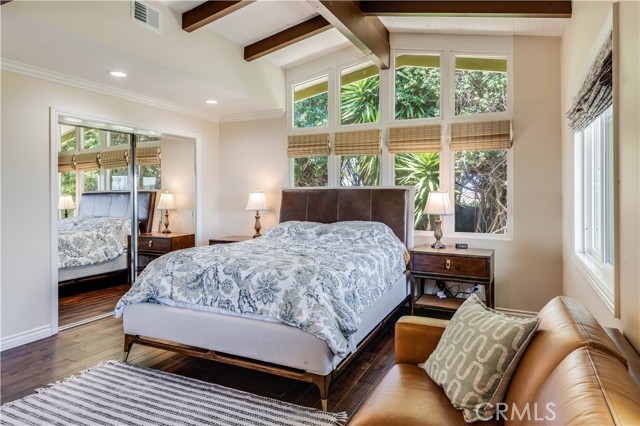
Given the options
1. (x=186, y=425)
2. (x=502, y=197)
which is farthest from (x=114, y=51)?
(x=502, y=197)

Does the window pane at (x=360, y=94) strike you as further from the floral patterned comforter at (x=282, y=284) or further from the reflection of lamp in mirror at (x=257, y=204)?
the floral patterned comforter at (x=282, y=284)

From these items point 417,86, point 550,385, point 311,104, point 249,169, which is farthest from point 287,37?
point 550,385

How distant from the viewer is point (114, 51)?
3.09 meters

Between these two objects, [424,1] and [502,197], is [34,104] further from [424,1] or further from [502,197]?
[502,197]

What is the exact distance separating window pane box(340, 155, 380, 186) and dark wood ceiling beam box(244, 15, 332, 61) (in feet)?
4.98

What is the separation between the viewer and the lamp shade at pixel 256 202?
525 centimetres

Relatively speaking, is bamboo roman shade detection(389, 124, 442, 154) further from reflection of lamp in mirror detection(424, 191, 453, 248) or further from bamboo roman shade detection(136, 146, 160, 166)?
bamboo roman shade detection(136, 146, 160, 166)

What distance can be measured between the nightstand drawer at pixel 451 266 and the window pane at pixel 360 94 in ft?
5.95

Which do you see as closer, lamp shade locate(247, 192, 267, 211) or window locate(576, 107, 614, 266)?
window locate(576, 107, 614, 266)

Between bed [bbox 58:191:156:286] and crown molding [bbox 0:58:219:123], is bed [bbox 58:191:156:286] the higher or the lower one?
the lower one

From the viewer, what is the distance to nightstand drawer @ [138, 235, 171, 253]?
15.6 feet

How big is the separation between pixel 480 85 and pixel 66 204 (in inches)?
174

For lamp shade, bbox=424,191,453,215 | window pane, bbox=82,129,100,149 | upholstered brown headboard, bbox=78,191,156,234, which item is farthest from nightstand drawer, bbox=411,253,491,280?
window pane, bbox=82,129,100,149

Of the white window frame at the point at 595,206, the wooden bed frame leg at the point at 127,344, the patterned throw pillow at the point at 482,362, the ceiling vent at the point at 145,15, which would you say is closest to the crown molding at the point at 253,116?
the ceiling vent at the point at 145,15
